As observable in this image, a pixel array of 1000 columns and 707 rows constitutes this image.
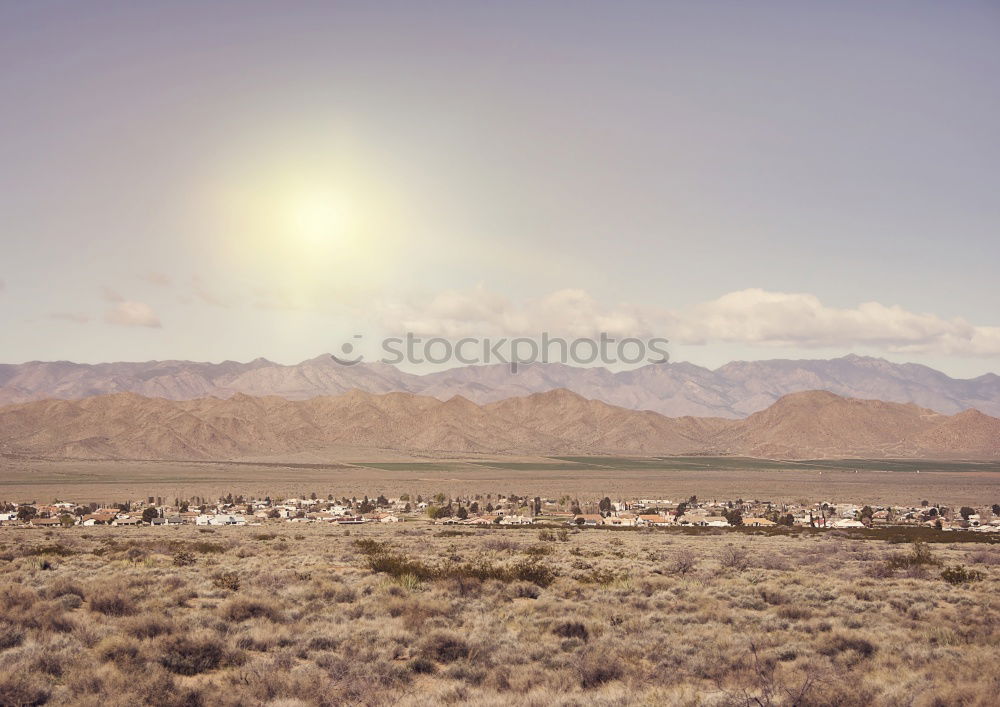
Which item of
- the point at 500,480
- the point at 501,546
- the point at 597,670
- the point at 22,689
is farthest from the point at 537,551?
the point at 500,480

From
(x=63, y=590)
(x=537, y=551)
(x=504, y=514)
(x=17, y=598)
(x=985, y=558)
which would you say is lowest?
(x=504, y=514)

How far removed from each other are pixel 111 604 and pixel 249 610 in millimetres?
3106

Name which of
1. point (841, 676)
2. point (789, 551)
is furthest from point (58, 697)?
point (789, 551)

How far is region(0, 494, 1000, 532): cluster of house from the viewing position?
61875mm

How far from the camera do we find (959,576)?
867 inches

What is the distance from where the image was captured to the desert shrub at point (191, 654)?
12.0 metres

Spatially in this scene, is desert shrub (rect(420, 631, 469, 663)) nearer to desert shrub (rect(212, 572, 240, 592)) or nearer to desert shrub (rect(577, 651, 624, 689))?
desert shrub (rect(577, 651, 624, 689))

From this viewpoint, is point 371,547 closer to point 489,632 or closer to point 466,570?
point 466,570

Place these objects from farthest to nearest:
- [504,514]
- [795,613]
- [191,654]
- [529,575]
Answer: [504,514] < [529,575] < [795,613] < [191,654]

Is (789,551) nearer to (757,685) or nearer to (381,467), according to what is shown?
(757,685)

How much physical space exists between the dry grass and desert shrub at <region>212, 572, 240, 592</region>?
18 cm

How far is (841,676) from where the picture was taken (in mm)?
11703

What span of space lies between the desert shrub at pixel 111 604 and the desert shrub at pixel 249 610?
209 centimetres

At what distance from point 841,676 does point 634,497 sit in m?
99.6
